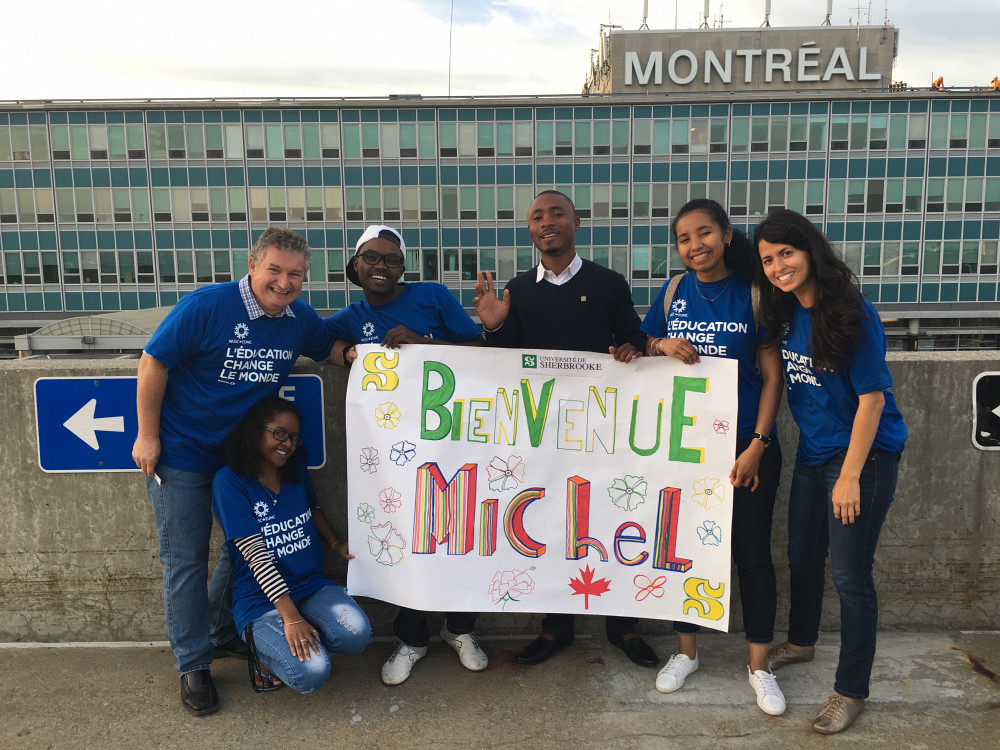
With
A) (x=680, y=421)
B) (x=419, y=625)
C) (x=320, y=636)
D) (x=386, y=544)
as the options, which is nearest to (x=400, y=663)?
(x=419, y=625)

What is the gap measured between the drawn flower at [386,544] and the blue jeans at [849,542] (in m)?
1.86

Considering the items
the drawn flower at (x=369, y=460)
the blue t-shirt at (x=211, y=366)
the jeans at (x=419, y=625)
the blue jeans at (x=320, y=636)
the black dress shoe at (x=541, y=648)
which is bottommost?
the black dress shoe at (x=541, y=648)

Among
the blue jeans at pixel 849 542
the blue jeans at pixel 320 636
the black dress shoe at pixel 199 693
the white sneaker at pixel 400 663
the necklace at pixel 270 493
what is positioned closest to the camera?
the blue jeans at pixel 849 542

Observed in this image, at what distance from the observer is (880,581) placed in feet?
12.9

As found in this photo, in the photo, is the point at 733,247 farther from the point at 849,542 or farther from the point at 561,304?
the point at 849,542

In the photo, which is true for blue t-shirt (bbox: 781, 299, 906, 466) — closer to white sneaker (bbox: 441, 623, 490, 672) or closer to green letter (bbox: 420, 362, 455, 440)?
green letter (bbox: 420, 362, 455, 440)

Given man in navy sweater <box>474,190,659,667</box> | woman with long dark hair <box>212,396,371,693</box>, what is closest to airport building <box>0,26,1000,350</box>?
man in navy sweater <box>474,190,659,667</box>

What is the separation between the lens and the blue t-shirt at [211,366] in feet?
10.2

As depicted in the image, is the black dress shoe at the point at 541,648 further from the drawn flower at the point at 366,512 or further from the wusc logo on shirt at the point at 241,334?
the wusc logo on shirt at the point at 241,334

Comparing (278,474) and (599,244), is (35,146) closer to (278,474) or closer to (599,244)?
(599,244)

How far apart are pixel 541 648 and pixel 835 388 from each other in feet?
6.31

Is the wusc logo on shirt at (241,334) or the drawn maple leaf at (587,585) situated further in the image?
the drawn maple leaf at (587,585)

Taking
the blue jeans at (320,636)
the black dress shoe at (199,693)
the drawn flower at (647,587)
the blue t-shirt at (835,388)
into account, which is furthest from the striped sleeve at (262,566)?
the blue t-shirt at (835,388)

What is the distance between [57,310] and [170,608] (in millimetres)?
52882
